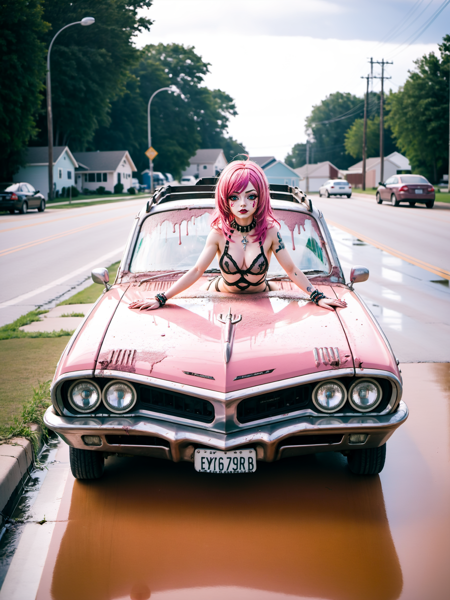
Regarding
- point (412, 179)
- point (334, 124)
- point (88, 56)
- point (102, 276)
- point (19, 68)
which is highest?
point (334, 124)

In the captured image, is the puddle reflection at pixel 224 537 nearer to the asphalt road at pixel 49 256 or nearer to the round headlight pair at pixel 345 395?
the round headlight pair at pixel 345 395

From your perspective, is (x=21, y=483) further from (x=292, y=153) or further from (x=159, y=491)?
(x=292, y=153)

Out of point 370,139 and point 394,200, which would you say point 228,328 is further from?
point 370,139

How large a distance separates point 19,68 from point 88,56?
61.8ft

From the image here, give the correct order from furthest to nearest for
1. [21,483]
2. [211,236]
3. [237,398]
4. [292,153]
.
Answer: [292,153], [211,236], [21,483], [237,398]

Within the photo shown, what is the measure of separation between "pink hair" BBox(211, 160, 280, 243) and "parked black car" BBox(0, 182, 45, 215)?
30.3m

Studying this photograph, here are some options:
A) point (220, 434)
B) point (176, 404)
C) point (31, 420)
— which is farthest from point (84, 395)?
point (31, 420)

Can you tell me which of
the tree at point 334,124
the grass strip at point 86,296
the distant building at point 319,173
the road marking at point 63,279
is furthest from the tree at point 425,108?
the tree at point 334,124

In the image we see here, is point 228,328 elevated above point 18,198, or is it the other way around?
point 18,198

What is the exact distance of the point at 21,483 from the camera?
376 centimetres

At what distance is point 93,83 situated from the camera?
6016 centimetres

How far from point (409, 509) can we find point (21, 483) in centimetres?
215

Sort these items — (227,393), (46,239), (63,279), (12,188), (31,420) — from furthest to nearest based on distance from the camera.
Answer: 1. (12,188)
2. (46,239)
3. (63,279)
4. (31,420)
5. (227,393)

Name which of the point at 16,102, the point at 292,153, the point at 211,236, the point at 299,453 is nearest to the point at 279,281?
the point at 211,236
